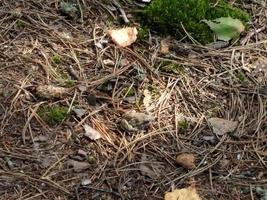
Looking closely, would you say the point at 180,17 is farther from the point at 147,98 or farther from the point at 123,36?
the point at 147,98

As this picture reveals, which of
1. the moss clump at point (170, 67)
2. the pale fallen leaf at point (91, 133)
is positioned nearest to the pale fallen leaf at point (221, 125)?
the moss clump at point (170, 67)

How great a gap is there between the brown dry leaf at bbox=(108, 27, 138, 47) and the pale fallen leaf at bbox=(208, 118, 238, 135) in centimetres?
61

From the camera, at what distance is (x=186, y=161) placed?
225 centimetres

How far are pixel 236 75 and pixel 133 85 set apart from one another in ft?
1.79

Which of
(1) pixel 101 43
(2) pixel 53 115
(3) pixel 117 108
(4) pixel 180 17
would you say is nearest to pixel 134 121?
(3) pixel 117 108

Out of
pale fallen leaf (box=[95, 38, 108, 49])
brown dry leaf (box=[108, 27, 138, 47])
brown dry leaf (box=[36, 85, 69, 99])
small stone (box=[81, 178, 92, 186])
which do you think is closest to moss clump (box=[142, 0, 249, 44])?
brown dry leaf (box=[108, 27, 138, 47])

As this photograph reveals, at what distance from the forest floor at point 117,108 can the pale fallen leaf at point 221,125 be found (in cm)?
2

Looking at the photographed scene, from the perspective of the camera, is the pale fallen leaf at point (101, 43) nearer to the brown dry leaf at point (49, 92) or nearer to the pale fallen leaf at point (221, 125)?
the brown dry leaf at point (49, 92)

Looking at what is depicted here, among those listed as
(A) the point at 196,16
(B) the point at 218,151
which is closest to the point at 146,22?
(A) the point at 196,16

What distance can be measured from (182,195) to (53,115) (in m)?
0.68

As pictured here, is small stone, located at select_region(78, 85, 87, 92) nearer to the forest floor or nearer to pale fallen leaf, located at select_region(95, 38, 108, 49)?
the forest floor

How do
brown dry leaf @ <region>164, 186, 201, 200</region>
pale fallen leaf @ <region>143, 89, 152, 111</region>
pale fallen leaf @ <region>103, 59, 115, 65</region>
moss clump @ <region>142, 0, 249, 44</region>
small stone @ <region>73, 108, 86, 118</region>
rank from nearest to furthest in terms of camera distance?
brown dry leaf @ <region>164, 186, 201, 200</region> → small stone @ <region>73, 108, 86, 118</region> → pale fallen leaf @ <region>143, 89, 152, 111</region> → pale fallen leaf @ <region>103, 59, 115, 65</region> → moss clump @ <region>142, 0, 249, 44</region>

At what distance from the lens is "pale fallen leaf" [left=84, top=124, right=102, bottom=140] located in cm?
230

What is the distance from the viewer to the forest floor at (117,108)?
7.13ft
